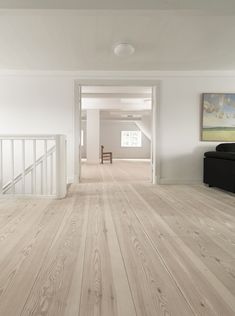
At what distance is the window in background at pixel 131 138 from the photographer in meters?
15.6

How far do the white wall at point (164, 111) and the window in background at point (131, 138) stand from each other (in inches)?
399

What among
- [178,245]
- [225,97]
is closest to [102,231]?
[178,245]

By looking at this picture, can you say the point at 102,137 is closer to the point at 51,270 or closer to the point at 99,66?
the point at 99,66

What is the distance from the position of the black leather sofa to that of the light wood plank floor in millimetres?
908

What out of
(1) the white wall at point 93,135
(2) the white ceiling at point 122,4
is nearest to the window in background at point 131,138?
(1) the white wall at point 93,135

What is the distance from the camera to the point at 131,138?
1570 cm

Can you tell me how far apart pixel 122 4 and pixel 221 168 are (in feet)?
10.7

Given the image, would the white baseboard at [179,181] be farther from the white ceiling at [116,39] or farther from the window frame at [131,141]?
the window frame at [131,141]

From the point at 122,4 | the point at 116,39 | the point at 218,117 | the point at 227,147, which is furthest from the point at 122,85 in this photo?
the point at 122,4

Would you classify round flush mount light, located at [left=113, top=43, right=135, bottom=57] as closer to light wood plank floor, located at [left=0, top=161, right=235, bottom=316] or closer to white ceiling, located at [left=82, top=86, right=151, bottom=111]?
light wood plank floor, located at [left=0, top=161, right=235, bottom=316]

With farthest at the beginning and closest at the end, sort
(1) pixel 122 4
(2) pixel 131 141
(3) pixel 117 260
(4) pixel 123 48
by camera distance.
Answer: (2) pixel 131 141, (4) pixel 123 48, (1) pixel 122 4, (3) pixel 117 260

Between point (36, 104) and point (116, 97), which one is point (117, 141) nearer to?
point (116, 97)

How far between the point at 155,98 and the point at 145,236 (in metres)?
3.76

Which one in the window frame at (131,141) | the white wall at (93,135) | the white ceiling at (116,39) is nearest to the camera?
the white ceiling at (116,39)
